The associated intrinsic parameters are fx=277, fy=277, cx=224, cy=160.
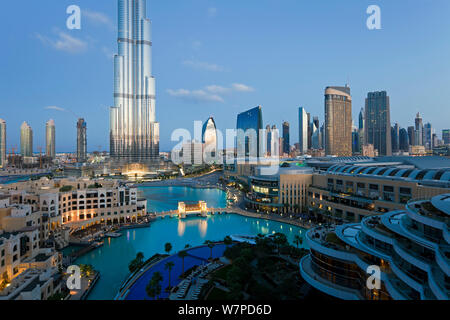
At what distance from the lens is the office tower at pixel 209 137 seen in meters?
111

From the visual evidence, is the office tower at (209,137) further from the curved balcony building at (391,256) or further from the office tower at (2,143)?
the curved balcony building at (391,256)

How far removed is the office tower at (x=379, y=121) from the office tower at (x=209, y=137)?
69419 millimetres

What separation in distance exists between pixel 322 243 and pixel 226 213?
2199cm

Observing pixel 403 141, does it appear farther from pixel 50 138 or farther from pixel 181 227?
pixel 50 138

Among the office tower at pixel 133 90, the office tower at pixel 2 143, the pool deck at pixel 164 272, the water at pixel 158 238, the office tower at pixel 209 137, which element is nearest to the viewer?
the pool deck at pixel 164 272

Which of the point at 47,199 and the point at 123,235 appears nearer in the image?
the point at 47,199

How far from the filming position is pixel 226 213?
33.9 m

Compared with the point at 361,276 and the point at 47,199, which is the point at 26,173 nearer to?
the point at 47,199

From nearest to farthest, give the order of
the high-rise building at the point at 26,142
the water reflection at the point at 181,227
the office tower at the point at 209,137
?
the water reflection at the point at 181,227
the office tower at the point at 209,137
the high-rise building at the point at 26,142

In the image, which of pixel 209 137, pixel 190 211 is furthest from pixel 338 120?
pixel 190 211

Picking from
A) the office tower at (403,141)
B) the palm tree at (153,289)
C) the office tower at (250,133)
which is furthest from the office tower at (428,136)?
the palm tree at (153,289)

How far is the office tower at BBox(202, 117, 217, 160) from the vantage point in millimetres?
111000

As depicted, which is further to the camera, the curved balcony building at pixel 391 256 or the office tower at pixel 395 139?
the office tower at pixel 395 139

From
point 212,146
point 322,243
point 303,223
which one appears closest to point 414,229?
point 322,243
